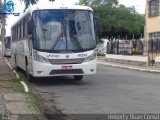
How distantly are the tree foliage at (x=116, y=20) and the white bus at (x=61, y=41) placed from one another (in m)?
45.4

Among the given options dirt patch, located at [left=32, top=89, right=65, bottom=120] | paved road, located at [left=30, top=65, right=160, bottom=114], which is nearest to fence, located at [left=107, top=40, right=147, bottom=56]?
paved road, located at [left=30, top=65, right=160, bottom=114]

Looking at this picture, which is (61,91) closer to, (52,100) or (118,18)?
(52,100)

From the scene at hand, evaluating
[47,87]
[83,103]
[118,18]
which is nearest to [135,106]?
[83,103]

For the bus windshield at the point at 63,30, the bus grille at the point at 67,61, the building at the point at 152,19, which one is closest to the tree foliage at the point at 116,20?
the building at the point at 152,19

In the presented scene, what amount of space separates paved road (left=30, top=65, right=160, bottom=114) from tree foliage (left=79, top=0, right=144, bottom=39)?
Answer: 44.9 meters

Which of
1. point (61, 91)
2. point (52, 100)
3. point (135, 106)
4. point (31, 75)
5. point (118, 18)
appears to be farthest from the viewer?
point (118, 18)

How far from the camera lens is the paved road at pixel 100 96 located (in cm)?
1131

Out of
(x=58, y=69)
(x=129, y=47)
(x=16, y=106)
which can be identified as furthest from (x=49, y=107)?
(x=129, y=47)

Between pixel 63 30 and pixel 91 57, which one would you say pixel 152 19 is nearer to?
pixel 91 57

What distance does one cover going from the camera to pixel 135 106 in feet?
38.3

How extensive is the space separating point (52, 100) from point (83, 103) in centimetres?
120

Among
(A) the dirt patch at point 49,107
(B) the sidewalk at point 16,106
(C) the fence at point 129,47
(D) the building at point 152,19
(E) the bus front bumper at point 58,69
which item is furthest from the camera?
(D) the building at point 152,19

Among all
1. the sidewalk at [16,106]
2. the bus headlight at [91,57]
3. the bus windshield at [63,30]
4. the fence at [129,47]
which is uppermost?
the bus windshield at [63,30]

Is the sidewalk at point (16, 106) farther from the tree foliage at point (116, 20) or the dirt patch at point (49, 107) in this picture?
the tree foliage at point (116, 20)
